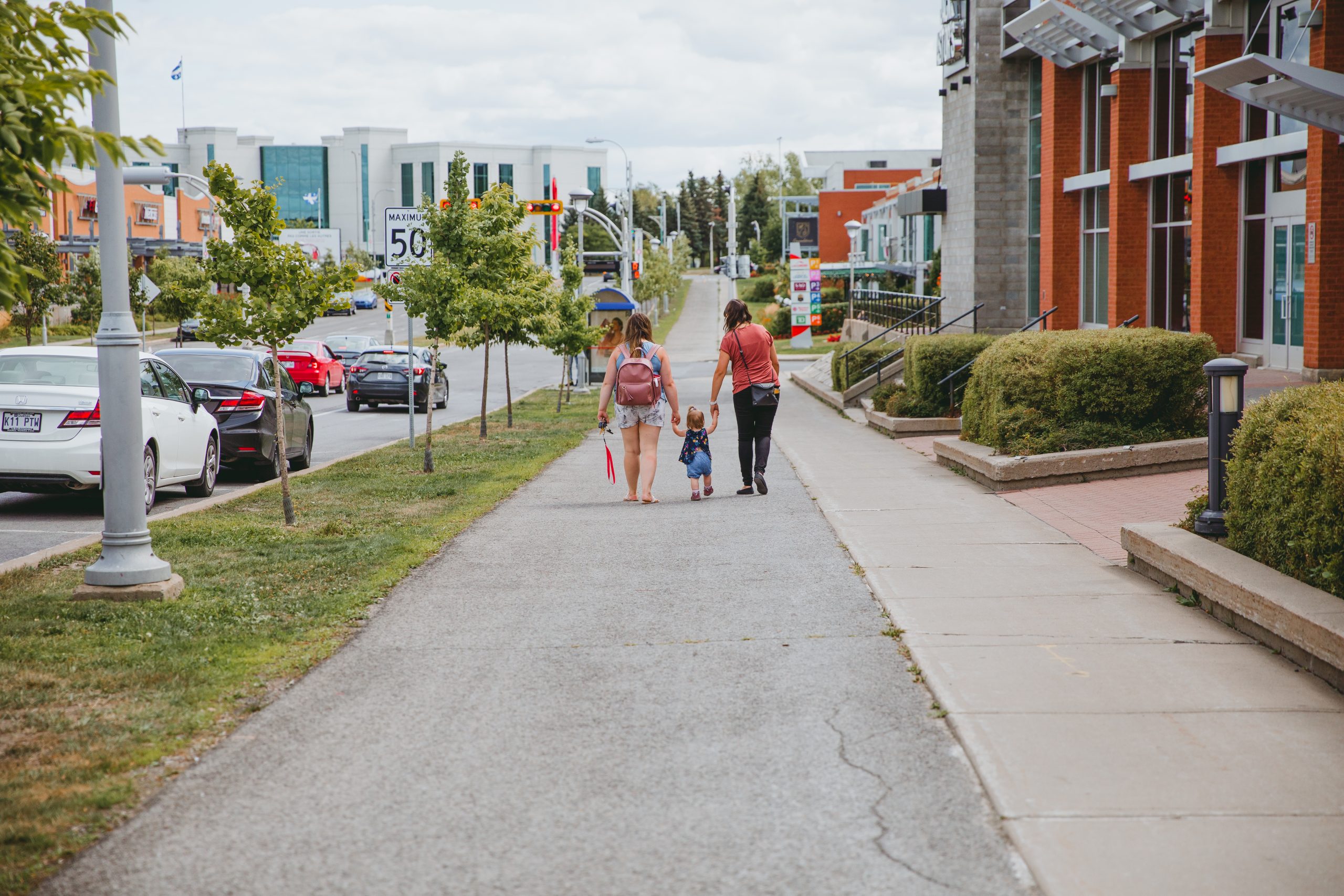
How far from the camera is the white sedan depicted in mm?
11875

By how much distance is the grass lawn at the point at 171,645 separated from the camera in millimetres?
4453

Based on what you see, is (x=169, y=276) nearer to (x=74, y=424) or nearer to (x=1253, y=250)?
(x=1253, y=250)

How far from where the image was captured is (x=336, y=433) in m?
25.4

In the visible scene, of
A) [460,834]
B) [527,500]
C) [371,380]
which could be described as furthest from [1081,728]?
[371,380]

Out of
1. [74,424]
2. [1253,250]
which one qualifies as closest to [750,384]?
[74,424]

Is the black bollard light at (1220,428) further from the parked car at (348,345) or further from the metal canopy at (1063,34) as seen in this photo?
the parked car at (348,345)

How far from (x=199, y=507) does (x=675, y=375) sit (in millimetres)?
33001

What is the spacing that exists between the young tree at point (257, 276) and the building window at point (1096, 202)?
19052mm

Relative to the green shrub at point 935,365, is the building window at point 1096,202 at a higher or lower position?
higher

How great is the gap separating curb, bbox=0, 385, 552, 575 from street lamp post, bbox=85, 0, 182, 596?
1.34 m

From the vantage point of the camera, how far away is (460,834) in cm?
415

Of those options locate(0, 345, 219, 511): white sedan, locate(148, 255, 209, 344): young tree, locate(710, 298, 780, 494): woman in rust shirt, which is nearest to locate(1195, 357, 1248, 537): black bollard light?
locate(710, 298, 780, 494): woman in rust shirt

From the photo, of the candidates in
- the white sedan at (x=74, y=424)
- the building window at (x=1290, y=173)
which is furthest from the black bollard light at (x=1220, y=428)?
the building window at (x=1290, y=173)

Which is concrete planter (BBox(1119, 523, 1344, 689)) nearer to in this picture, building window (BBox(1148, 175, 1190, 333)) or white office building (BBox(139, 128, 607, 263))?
building window (BBox(1148, 175, 1190, 333))
